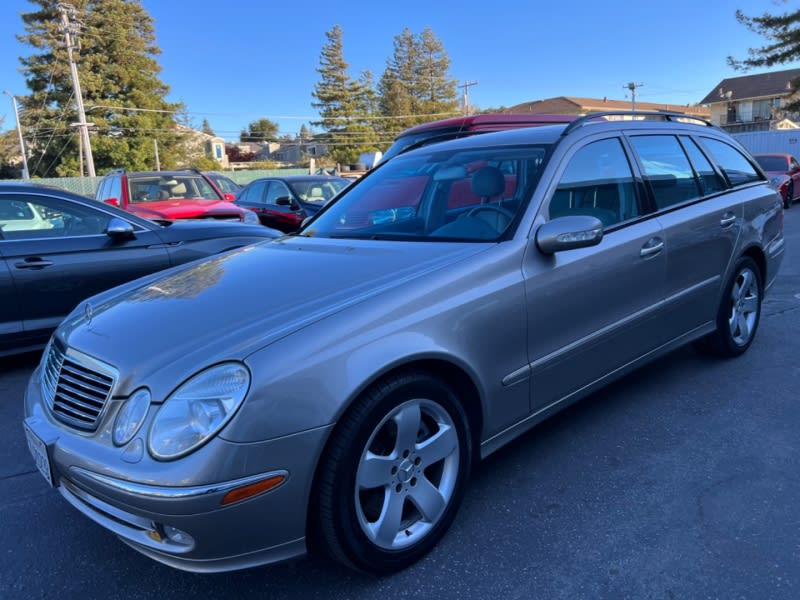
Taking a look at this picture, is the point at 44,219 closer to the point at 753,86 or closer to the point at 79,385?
the point at 79,385

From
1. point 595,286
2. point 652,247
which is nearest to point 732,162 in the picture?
point 652,247

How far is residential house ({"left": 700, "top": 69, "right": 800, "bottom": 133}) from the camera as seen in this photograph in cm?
5319

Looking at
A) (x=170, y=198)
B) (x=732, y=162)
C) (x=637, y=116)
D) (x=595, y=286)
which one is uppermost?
(x=637, y=116)

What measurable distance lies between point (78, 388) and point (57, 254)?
3.00 m

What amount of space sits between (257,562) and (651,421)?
239cm

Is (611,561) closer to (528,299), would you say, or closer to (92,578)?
(528,299)

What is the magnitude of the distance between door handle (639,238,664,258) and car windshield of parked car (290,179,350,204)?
799cm

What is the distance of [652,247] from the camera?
10.5 ft

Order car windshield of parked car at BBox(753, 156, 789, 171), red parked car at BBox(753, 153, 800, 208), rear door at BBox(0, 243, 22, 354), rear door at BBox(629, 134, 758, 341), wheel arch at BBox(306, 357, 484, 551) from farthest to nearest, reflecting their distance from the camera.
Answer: car windshield of parked car at BBox(753, 156, 789, 171) < red parked car at BBox(753, 153, 800, 208) < rear door at BBox(0, 243, 22, 354) < rear door at BBox(629, 134, 758, 341) < wheel arch at BBox(306, 357, 484, 551)

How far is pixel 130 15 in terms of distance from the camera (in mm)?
42875

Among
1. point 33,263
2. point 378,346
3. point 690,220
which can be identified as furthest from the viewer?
point 33,263

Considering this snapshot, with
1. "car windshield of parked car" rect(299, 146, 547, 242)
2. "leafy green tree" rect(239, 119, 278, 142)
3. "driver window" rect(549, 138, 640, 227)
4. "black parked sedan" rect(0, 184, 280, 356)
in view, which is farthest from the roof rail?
"leafy green tree" rect(239, 119, 278, 142)

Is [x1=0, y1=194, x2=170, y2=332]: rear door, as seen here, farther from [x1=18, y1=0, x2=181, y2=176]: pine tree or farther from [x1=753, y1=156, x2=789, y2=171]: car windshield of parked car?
[x1=18, y1=0, x2=181, y2=176]: pine tree

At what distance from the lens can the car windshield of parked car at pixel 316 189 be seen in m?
10.8
